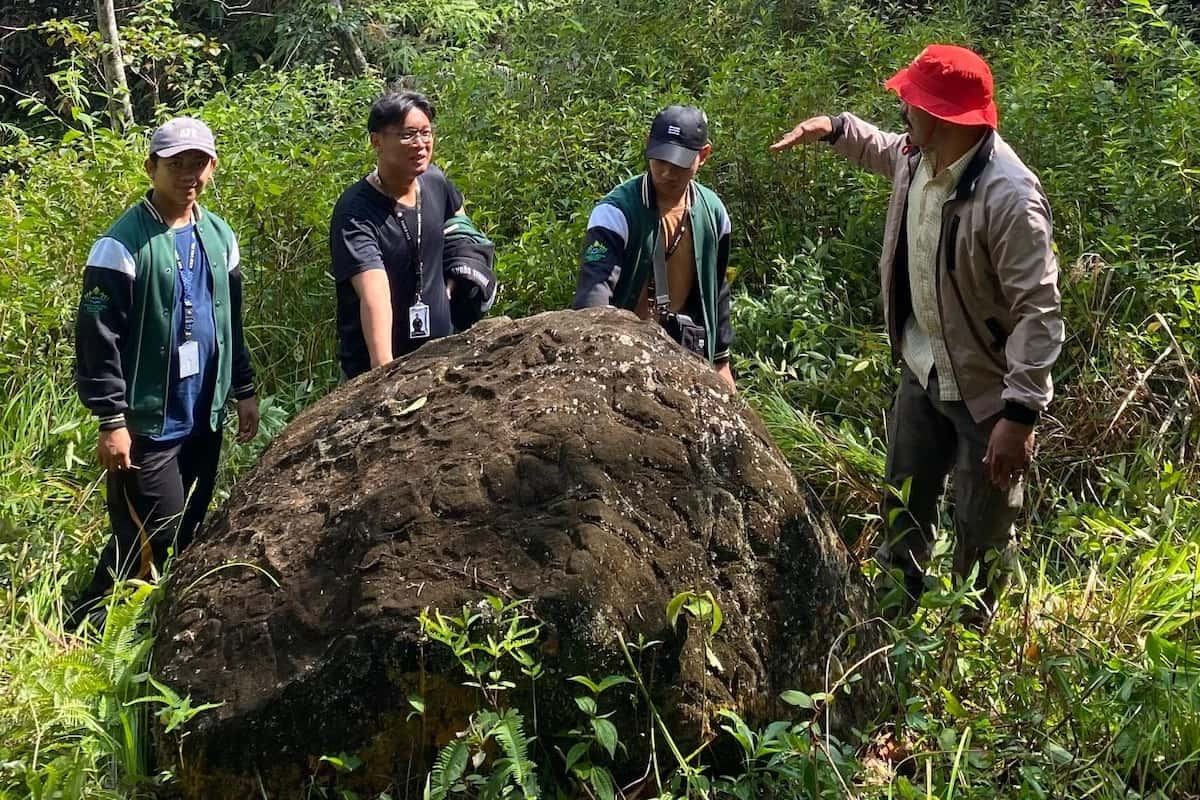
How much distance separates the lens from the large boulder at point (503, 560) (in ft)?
9.35

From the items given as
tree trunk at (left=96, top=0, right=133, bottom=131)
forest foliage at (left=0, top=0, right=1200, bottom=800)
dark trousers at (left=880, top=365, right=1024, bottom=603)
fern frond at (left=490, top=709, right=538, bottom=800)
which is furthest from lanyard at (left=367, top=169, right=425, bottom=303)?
tree trunk at (left=96, top=0, right=133, bottom=131)

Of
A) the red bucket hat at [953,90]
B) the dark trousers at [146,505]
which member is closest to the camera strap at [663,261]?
the red bucket hat at [953,90]

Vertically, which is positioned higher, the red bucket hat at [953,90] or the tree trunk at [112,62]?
the red bucket hat at [953,90]

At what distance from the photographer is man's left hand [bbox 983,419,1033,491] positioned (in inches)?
139

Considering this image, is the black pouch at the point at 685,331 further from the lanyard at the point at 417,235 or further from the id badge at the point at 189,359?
the id badge at the point at 189,359

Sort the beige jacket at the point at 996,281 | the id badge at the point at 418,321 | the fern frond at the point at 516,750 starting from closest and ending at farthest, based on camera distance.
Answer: the fern frond at the point at 516,750, the beige jacket at the point at 996,281, the id badge at the point at 418,321

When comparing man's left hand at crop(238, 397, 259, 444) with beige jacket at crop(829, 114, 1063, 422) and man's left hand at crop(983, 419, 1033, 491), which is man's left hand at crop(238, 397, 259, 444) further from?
man's left hand at crop(983, 419, 1033, 491)

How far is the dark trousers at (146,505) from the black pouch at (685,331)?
1.78 meters

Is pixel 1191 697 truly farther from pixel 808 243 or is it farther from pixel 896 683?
pixel 808 243

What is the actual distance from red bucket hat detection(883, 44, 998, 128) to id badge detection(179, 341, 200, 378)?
2.61 metres

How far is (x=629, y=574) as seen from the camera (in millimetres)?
2990

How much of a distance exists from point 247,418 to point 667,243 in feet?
6.01

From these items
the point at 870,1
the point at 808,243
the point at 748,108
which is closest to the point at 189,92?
the point at 748,108

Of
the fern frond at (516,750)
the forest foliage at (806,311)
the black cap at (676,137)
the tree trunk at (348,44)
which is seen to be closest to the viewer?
the fern frond at (516,750)
